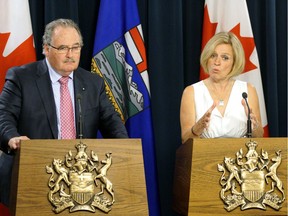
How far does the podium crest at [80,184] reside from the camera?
3400 mm

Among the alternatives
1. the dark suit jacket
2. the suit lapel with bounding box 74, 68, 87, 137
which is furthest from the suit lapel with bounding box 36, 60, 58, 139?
the suit lapel with bounding box 74, 68, 87, 137

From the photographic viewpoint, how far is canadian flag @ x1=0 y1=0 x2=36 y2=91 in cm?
485

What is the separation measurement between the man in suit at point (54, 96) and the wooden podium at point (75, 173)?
0.49 metres

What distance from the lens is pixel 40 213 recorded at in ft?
11.0

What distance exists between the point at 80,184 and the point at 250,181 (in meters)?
0.91

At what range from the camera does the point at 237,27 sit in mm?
5316

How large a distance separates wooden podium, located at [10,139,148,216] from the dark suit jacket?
537 millimetres

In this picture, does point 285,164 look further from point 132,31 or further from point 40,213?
point 132,31

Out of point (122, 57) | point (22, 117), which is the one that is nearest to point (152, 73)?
point (122, 57)

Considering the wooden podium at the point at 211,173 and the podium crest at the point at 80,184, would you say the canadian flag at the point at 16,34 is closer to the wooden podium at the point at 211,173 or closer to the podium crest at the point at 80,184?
the podium crest at the point at 80,184

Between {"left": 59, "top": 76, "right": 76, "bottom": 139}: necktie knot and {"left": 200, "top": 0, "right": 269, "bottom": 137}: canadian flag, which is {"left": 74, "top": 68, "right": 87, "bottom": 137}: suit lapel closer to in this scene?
{"left": 59, "top": 76, "right": 76, "bottom": 139}: necktie knot

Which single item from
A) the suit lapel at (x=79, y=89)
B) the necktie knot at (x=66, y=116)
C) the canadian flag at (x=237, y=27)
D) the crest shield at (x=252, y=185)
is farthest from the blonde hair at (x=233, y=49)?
the crest shield at (x=252, y=185)

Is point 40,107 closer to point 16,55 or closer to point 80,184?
point 80,184

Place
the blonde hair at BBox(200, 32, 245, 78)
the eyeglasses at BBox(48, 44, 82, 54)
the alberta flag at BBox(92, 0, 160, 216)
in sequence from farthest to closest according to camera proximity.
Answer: the alberta flag at BBox(92, 0, 160, 216), the blonde hair at BBox(200, 32, 245, 78), the eyeglasses at BBox(48, 44, 82, 54)
